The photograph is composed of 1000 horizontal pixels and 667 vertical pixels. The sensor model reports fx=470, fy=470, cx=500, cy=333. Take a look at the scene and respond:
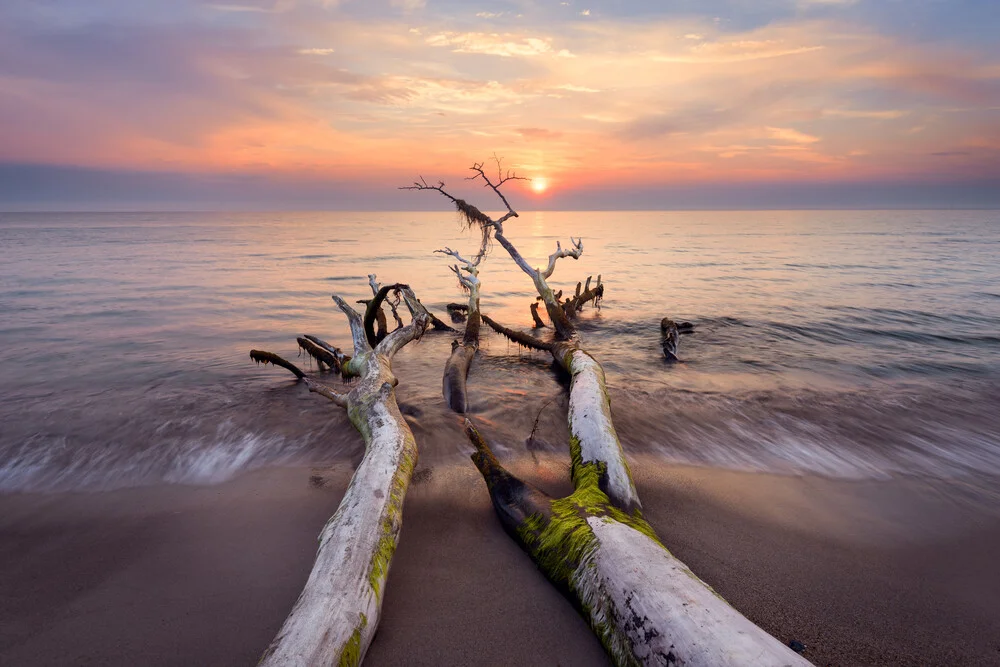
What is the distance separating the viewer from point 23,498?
4.97 meters

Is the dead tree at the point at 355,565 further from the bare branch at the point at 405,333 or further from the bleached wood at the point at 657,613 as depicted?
the bare branch at the point at 405,333

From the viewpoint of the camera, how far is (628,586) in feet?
8.86

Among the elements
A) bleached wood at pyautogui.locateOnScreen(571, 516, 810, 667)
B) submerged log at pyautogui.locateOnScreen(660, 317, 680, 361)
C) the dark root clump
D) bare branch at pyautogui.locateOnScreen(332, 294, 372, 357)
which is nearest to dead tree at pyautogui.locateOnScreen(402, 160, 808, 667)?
bleached wood at pyautogui.locateOnScreen(571, 516, 810, 667)

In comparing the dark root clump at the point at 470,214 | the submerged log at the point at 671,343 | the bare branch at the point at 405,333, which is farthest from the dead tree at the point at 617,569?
the dark root clump at the point at 470,214

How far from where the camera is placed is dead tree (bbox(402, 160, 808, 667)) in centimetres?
229

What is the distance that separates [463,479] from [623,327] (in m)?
10.4

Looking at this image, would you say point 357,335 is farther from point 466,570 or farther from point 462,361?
point 466,570

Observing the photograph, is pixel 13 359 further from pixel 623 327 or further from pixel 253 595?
pixel 623 327

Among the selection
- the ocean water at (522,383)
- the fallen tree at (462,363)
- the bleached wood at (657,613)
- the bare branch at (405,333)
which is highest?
the bleached wood at (657,613)

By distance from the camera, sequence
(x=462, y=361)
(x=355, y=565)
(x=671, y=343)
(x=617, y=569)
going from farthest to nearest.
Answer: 1. (x=671, y=343)
2. (x=462, y=361)
3. (x=355, y=565)
4. (x=617, y=569)

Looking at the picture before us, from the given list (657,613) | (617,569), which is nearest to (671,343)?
(617,569)

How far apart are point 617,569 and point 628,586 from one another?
Result: 15 cm

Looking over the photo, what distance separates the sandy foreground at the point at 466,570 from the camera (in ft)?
9.92

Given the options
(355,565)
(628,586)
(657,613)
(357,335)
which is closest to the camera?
(657,613)
